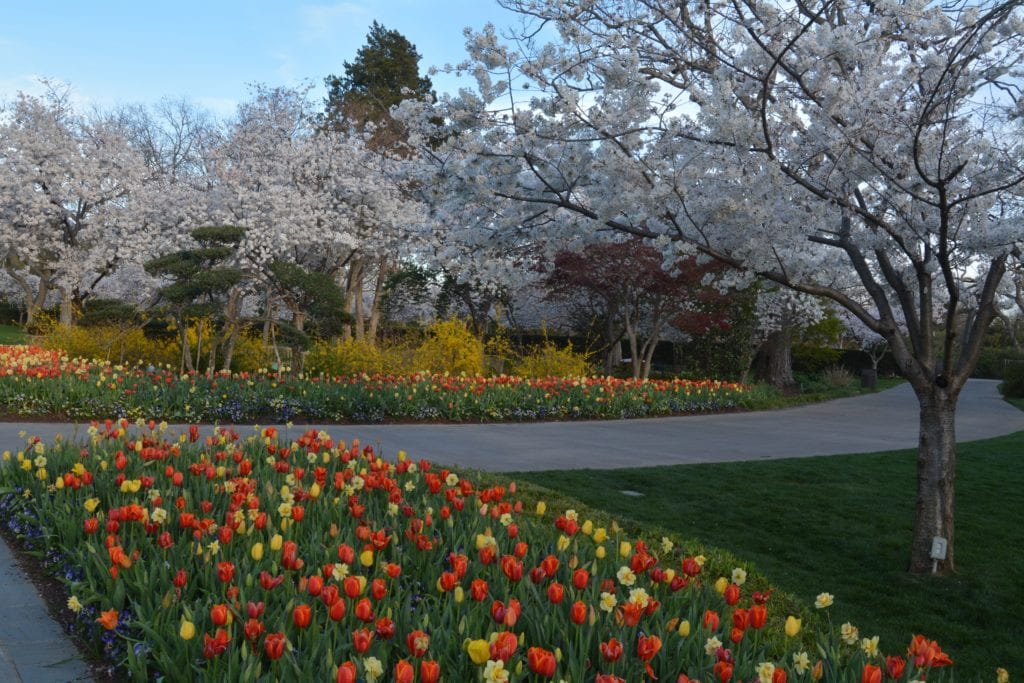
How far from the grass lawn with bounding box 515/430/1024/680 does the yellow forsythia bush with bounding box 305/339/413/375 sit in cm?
701

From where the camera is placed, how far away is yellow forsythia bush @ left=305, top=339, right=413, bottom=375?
14.5m

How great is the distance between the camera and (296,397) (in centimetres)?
1091

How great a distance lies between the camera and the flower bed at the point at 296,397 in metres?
9.80

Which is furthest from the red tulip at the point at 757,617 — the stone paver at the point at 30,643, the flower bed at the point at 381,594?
the stone paver at the point at 30,643

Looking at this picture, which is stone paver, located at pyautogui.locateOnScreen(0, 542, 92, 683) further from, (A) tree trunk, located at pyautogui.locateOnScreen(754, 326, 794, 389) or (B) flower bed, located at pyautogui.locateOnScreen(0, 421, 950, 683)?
(A) tree trunk, located at pyautogui.locateOnScreen(754, 326, 794, 389)

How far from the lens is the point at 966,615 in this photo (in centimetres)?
490

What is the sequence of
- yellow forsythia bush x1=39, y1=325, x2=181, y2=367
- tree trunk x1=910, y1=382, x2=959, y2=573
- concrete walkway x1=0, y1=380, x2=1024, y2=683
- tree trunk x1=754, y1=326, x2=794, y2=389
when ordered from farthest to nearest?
tree trunk x1=754, y1=326, x2=794, y2=389
yellow forsythia bush x1=39, y1=325, x2=181, y2=367
tree trunk x1=910, y1=382, x2=959, y2=573
concrete walkway x1=0, y1=380, x2=1024, y2=683

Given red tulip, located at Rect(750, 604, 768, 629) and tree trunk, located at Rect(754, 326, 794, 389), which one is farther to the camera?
tree trunk, located at Rect(754, 326, 794, 389)

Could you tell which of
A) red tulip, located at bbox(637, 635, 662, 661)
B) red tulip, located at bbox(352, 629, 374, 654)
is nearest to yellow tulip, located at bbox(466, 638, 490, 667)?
red tulip, located at bbox(352, 629, 374, 654)

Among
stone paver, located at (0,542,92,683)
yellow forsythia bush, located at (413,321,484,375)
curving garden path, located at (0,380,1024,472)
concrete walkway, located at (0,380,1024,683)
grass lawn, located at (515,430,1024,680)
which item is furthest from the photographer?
yellow forsythia bush, located at (413,321,484,375)

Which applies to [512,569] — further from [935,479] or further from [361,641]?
[935,479]

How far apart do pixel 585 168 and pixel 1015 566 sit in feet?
12.8

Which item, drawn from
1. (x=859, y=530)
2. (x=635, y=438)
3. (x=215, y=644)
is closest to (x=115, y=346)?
(x=635, y=438)

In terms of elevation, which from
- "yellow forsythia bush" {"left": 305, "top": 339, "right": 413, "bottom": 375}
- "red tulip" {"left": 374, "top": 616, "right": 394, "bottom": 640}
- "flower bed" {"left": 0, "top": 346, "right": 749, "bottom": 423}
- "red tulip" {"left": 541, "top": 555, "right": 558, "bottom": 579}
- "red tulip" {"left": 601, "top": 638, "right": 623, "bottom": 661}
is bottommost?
"red tulip" {"left": 374, "top": 616, "right": 394, "bottom": 640}
